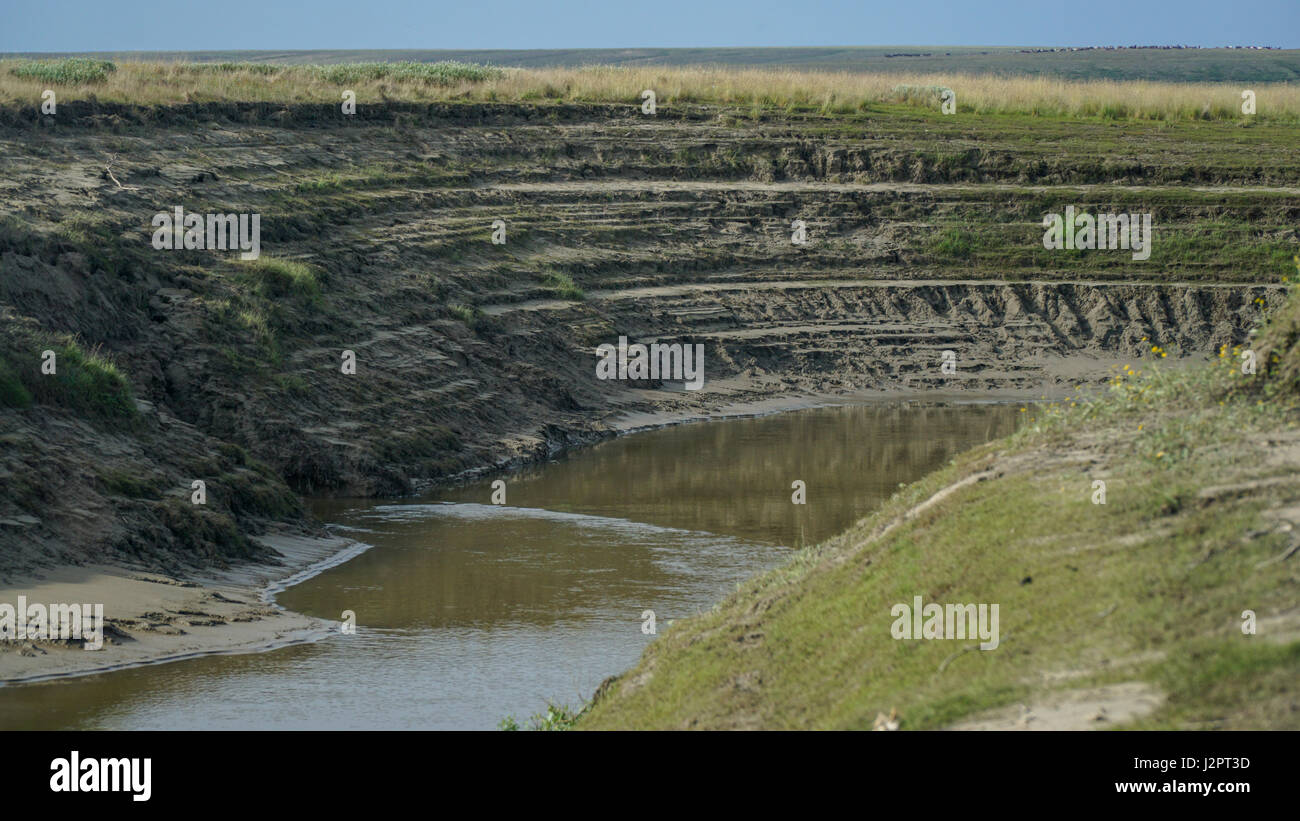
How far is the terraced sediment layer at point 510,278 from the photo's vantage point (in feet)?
67.2

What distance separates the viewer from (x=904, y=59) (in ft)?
504

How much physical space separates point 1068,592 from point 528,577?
9.84m

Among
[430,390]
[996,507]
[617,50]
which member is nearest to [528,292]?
[430,390]

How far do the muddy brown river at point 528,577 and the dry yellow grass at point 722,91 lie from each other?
620 inches

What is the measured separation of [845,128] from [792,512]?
76.0 feet

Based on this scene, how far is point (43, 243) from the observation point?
77.4 feet

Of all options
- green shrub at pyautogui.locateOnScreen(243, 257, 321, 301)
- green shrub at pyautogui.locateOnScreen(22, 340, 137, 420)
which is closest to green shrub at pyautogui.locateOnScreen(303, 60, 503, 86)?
green shrub at pyautogui.locateOnScreen(243, 257, 321, 301)

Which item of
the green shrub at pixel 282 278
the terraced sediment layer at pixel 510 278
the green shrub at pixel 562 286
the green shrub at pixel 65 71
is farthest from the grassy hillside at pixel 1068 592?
the green shrub at pixel 65 71

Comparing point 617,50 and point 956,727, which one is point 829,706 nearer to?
point 956,727

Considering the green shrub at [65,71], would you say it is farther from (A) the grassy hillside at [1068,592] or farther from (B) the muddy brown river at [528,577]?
(A) the grassy hillside at [1068,592]

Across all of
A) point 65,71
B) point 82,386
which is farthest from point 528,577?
point 65,71

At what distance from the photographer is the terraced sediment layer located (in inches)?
806

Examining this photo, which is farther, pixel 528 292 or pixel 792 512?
pixel 528 292
